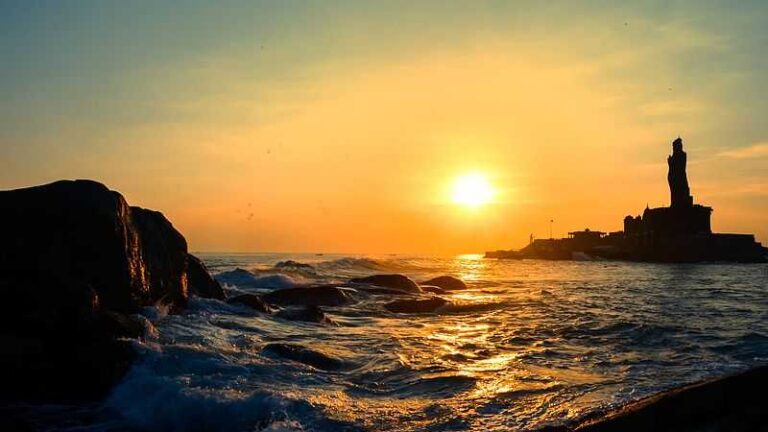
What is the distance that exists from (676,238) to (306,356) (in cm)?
10221

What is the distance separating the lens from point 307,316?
16.0 m

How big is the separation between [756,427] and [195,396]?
18.9 feet

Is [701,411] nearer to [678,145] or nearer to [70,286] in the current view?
[70,286]

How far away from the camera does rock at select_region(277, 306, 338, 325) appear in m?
15.9

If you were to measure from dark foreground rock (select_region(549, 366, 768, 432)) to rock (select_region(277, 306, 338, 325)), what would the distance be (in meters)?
12.0

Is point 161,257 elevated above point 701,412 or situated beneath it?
elevated above

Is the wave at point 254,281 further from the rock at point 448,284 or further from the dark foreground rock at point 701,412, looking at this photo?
the dark foreground rock at point 701,412

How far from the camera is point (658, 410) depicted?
166 inches

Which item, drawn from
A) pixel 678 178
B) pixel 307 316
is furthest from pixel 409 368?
pixel 678 178

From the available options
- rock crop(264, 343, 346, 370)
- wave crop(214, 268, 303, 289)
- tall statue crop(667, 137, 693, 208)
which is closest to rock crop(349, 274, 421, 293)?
wave crop(214, 268, 303, 289)

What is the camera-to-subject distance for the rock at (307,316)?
52.1 ft

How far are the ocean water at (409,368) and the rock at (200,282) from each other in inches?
43.7

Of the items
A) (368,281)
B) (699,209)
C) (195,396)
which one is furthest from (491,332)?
(699,209)

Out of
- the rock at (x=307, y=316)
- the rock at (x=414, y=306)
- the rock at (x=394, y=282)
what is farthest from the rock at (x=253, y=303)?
the rock at (x=394, y=282)
